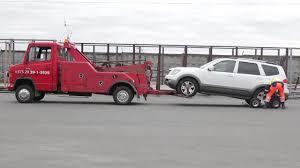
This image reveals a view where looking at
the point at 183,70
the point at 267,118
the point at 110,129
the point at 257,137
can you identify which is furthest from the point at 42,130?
the point at 183,70

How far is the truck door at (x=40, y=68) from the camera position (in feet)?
59.5

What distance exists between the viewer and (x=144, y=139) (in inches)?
396

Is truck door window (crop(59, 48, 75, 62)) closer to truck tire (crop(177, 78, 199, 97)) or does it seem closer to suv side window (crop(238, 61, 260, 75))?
truck tire (crop(177, 78, 199, 97))

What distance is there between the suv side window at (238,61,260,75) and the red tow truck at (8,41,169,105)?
12.9 ft

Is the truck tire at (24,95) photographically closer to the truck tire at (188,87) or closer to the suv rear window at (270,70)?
the truck tire at (188,87)

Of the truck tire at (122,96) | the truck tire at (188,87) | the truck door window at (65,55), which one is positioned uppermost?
the truck door window at (65,55)

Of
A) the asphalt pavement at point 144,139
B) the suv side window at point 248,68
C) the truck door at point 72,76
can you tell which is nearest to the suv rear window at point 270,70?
the suv side window at point 248,68

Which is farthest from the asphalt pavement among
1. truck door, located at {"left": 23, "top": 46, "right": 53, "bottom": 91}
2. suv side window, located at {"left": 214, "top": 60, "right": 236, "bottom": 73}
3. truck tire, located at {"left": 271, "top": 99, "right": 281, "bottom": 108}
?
suv side window, located at {"left": 214, "top": 60, "right": 236, "bottom": 73}

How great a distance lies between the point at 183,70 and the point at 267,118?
4687 millimetres

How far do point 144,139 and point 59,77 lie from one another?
8911 mm

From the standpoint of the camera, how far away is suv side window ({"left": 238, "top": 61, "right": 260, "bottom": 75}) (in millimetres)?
19188

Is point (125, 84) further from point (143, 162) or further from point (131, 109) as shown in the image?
point (143, 162)

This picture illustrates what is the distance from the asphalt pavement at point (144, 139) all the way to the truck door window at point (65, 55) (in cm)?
299

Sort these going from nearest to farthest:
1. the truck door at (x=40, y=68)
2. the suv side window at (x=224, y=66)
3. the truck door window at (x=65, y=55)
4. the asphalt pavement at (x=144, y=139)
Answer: the asphalt pavement at (x=144, y=139), the truck door at (x=40, y=68), the truck door window at (x=65, y=55), the suv side window at (x=224, y=66)
